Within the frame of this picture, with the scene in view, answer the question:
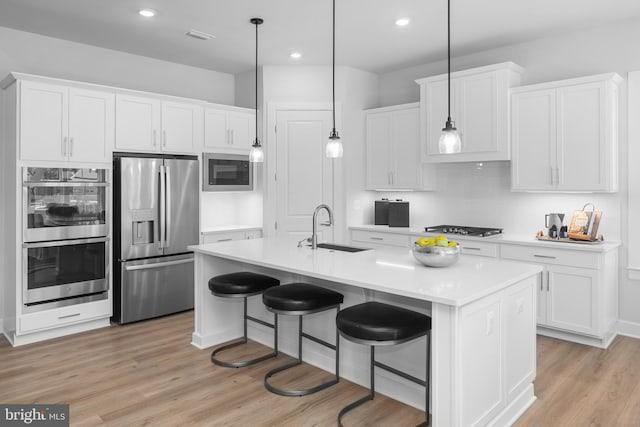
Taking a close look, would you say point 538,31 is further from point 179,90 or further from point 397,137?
point 179,90

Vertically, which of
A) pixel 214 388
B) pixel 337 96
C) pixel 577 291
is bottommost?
pixel 214 388

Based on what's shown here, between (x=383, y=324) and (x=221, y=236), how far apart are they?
10.4 ft

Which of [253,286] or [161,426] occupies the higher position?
[253,286]

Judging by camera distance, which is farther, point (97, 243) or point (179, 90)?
point (179, 90)

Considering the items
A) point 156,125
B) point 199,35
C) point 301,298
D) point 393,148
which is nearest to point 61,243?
point 156,125

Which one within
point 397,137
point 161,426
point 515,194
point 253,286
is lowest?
point 161,426

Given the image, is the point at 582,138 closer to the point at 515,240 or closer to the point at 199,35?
the point at 515,240

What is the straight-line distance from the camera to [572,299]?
3.84 meters

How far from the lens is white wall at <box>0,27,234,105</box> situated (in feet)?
14.0

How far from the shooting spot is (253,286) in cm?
337

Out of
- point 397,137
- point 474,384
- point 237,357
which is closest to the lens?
point 474,384

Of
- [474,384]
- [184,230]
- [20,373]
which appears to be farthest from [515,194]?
[20,373]

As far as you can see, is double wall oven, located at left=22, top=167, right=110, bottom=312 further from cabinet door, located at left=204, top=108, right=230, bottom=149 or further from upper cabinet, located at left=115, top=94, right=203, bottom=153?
cabinet door, located at left=204, top=108, right=230, bottom=149

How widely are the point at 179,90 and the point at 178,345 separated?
120 inches
